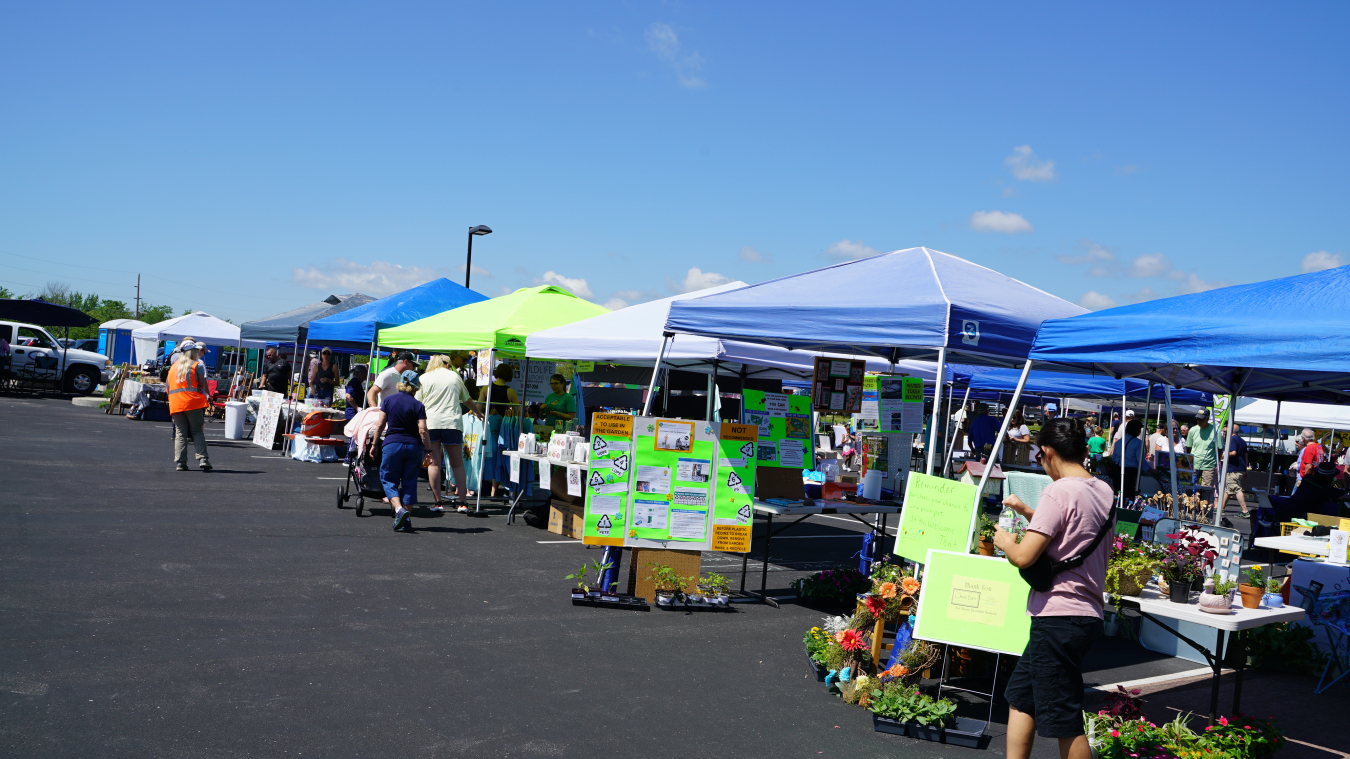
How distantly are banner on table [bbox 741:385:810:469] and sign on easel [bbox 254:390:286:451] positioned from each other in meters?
11.9

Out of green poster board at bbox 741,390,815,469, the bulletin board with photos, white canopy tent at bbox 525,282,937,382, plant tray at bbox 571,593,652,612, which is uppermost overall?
white canopy tent at bbox 525,282,937,382

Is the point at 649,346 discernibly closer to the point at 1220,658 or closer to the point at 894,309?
the point at 894,309

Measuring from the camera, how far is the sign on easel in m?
16.9

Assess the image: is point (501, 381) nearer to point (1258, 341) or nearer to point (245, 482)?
point (245, 482)

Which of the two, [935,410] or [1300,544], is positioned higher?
[935,410]

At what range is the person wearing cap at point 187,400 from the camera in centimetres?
1222

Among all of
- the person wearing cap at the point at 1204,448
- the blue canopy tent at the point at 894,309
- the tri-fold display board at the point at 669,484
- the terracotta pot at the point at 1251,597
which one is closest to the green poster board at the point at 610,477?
the tri-fold display board at the point at 669,484

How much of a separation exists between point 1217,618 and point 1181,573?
360 mm

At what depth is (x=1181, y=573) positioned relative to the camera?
4.91 m

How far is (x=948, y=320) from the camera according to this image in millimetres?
5816

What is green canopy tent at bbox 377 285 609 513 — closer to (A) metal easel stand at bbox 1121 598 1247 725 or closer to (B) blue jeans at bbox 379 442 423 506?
(B) blue jeans at bbox 379 442 423 506

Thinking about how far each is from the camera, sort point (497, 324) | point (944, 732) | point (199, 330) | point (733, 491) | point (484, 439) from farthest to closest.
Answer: point (199, 330), point (484, 439), point (497, 324), point (733, 491), point (944, 732)

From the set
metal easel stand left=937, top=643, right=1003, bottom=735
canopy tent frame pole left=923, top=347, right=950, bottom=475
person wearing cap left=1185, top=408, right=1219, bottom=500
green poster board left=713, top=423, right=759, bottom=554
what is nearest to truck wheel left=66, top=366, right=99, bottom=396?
green poster board left=713, top=423, right=759, bottom=554

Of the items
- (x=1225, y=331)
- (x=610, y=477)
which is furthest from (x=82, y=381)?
(x=1225, y=331)
